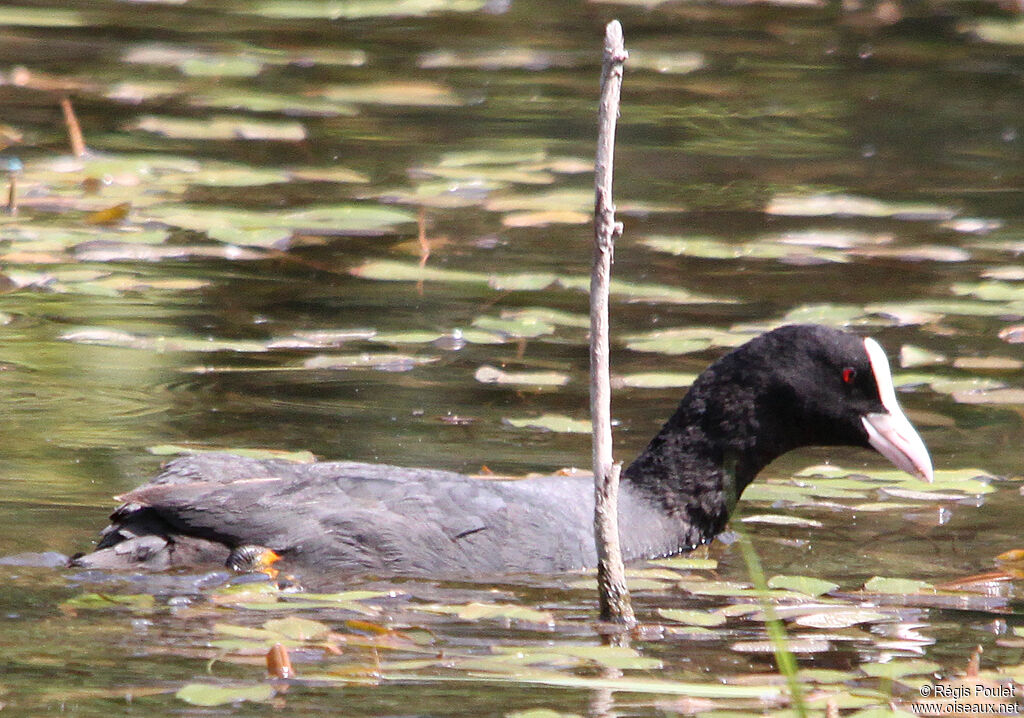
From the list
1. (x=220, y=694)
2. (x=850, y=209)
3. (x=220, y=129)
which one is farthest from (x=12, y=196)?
(x=220, y=694)

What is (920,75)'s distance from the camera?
41.5 ft

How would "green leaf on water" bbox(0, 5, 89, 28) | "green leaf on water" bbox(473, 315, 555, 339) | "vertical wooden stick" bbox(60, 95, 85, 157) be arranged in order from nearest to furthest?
"green leaf on water" bbox(473, 315, 555, 339)
"vertical wooden stick" bbox(60, 95, 85, 157)
"green leaf on water" bbox(0, 5, 89, 28)

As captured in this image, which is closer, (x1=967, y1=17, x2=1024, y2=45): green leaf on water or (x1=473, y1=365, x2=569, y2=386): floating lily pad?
(x1=473, y1=365, x2=569, y2=386): floating lily pad

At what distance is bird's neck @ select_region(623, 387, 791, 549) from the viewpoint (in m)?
5.70

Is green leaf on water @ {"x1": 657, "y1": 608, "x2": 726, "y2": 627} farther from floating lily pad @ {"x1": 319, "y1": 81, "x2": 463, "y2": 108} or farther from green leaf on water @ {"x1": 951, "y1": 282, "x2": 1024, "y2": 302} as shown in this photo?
floating lily pad @ {"x1": 319, "y1": 81, "x2": 463, "y2": 108}

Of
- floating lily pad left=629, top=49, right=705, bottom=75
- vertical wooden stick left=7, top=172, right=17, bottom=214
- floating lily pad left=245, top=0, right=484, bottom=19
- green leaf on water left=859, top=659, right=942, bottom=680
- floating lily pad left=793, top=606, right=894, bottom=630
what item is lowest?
floating lily pad left=793, top=606, right=894, bottom=630

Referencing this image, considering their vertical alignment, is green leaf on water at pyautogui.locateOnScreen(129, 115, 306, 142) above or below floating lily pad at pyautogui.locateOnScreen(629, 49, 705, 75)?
below

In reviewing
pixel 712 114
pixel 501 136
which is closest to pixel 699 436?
pixel 501 136

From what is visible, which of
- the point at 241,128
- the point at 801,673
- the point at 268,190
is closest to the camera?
the point at 801,673

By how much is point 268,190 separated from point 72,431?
328 centimetres

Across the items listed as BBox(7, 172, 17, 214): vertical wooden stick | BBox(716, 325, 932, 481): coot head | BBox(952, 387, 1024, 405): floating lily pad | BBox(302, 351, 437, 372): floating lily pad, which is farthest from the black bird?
BBox(7, 172, 17, 214): vertical wooden stick

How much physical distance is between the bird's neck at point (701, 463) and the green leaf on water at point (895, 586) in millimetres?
751

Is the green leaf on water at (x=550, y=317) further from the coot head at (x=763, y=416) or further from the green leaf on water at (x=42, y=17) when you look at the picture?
the green leaf on water at (x=42, y=17)

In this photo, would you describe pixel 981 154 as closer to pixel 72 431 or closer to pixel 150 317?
pixel 150 317
